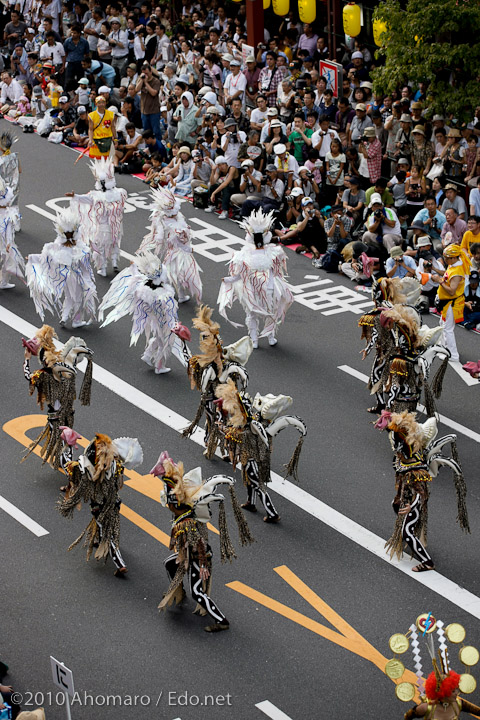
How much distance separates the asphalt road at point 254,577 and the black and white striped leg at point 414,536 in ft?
0.61

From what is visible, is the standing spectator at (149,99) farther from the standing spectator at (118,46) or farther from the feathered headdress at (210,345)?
the feathered headdress at (210,345)

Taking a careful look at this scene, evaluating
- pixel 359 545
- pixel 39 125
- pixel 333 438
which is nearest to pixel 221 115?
pixel 39 125

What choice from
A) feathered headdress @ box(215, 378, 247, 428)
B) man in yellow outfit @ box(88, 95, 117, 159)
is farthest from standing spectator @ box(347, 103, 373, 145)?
feathered headdress @ box(215, 378, 247, 428)

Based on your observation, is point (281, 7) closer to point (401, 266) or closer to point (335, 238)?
point (335, 238)

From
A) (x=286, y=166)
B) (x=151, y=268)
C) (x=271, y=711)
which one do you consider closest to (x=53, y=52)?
(x=286, y=166)

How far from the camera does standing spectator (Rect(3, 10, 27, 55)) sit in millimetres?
29734

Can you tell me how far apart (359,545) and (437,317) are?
19.1ft

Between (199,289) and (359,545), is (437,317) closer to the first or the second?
(199,289)

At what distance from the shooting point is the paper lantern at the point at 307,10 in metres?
22.8

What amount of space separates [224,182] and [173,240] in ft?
12.9

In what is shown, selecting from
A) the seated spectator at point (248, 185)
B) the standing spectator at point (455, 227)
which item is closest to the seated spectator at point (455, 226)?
the standing spectator at point (455, 227)

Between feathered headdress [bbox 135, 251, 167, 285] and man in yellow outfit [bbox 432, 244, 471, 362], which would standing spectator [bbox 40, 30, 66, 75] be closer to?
feathered headdress [bbox 135, 251, 167, 285]

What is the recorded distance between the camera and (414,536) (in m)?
10.8

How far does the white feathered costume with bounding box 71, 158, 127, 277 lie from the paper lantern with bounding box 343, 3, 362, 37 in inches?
257
